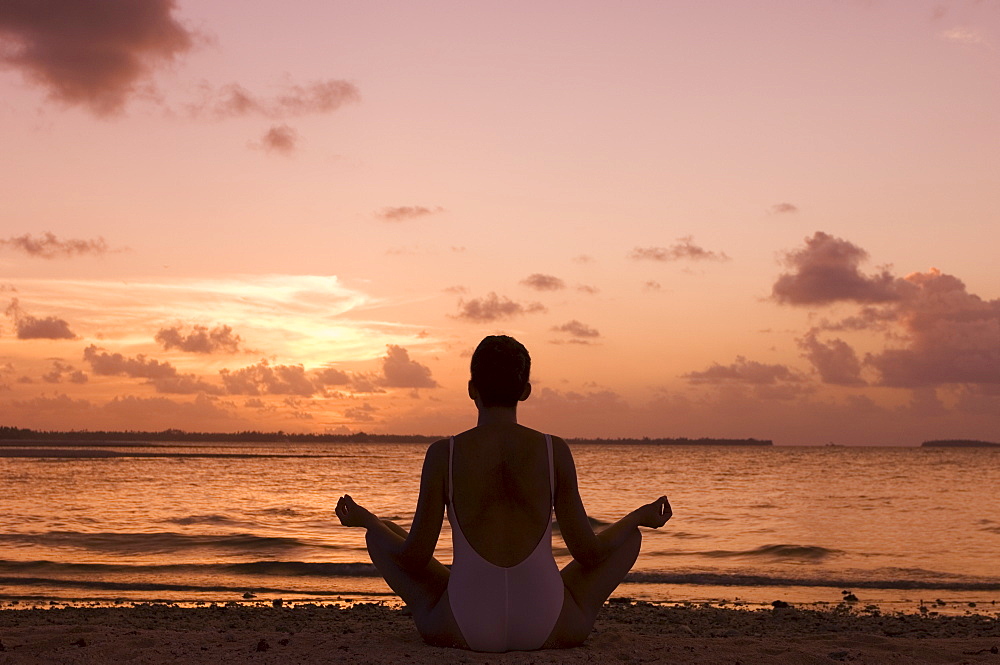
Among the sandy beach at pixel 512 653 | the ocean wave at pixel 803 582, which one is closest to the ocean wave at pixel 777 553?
the ocean wave at pixel 803 582

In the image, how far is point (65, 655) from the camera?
5.68 m

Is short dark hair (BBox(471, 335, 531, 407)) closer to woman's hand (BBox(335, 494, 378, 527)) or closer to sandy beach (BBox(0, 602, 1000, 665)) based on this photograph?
woman's hand (BBox(335, 494, 378, 527))

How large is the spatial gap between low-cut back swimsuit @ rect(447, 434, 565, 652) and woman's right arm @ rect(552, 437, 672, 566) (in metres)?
0.06

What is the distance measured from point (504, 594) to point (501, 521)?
445 mm

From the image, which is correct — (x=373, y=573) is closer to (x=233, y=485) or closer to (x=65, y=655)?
(x=65, y=655)

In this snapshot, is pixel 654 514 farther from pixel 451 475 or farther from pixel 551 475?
pixel 451 475

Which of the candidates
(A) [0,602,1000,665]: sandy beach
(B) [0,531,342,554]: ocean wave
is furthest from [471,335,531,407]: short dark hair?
(B) [0,531,342,554]: ocean wave

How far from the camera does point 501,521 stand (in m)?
4.57

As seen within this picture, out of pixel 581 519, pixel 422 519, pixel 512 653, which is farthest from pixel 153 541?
pixel 581 519

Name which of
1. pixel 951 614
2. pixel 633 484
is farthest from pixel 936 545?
pixel 633 484

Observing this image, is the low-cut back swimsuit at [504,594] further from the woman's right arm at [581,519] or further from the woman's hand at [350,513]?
the woman's hand at [350,513]

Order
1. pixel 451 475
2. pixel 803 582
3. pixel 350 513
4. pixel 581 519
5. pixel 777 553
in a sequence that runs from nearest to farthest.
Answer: pixel 451 475 → pixel 581 519 → pixel 350 513 → pixel 803 582 → pixel 777 553

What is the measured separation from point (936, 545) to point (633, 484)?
24.4 m

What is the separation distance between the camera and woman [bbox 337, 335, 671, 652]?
4.50 m
